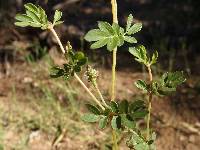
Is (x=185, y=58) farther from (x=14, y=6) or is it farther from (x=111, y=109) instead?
(x=111, y=109)

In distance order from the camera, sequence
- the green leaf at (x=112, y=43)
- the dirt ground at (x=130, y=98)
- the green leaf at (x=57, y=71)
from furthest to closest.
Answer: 1. the dirt ground at (x=130, y=98)
2. the green leaf at (x=57, y=71)
3. the green leaf at (x=112, y=43)

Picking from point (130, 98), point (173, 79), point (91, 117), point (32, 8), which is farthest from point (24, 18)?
point (130, 98)

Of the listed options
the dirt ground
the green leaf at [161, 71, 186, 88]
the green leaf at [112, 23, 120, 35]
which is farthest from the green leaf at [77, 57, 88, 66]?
the dirt ground

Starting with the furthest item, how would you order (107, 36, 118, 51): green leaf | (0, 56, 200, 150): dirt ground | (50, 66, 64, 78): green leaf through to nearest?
1. (0, 56, 200, 150): dirt ground
2. (50, 66, 64, 78): green leaf
3. (107, 36, 118, 51): green leaf

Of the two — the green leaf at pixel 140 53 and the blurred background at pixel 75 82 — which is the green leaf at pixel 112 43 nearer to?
the green leaf at pixel 140 53

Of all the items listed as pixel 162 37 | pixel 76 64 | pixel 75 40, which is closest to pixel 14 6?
pixel 75 40

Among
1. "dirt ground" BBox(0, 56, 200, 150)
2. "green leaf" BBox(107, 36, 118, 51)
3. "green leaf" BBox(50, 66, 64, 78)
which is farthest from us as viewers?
"dirt ground" BBox(0, 56, 200, 150)

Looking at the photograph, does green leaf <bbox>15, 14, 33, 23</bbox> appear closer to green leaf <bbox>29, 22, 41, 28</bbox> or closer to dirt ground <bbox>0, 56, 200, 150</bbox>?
green leaf <bbox>29, 22, 41, 28</bbox>

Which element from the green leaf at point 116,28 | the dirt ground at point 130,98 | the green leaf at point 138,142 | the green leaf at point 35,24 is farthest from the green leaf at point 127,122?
the dirt ground at point 130,98
